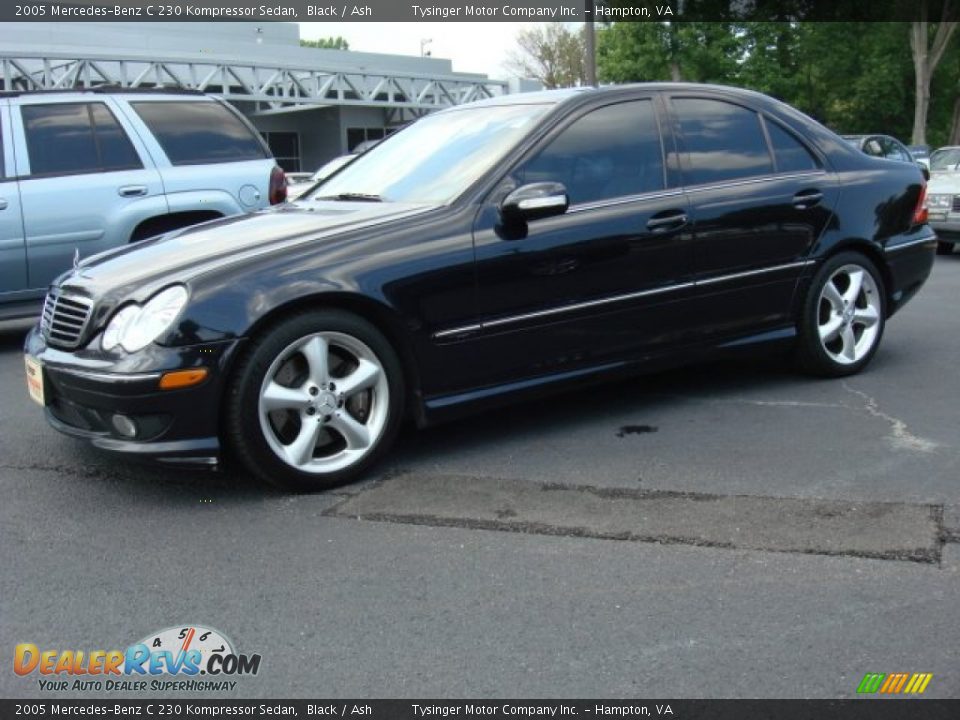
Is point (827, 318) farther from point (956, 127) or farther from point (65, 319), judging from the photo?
point (956, 127)

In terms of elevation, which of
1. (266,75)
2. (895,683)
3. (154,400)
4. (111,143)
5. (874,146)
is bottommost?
(895,683)

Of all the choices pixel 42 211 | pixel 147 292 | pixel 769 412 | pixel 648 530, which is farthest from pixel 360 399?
pixel 42 211

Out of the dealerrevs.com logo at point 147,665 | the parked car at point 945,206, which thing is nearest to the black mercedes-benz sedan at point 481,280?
the dealerrevs.com logo at point 147,665

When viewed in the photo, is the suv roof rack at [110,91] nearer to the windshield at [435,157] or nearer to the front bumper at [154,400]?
the windshield at [435,157]

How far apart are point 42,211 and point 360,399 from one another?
4.27 meters

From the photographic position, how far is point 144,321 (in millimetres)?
4070

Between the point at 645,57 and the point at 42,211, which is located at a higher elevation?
the point at 645,57

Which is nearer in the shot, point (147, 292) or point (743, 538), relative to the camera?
point (743, 538)

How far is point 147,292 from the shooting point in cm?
412

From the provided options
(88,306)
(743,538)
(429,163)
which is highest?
(429,163)

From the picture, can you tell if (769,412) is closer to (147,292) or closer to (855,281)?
(855,281)

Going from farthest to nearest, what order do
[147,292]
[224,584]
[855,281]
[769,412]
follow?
[855,281]
[769,412]
[147,292]
[224,584]

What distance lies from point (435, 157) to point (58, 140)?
397 centimetres

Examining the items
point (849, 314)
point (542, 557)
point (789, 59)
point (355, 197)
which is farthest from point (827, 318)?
point (789, 59)
